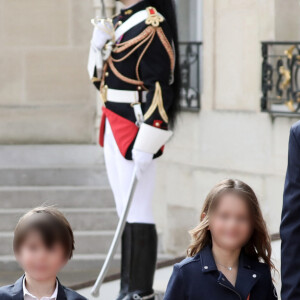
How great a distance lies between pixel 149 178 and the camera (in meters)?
5.43

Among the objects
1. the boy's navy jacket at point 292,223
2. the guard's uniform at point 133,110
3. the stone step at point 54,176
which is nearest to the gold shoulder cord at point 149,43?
the guard's uniform at point 133,110

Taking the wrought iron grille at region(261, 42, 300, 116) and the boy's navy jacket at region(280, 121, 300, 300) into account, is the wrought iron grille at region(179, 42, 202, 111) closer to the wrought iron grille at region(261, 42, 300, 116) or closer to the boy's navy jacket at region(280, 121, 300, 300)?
the wrought iron grille at region(261, 42, 300, 116)

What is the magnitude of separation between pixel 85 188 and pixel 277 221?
214cm

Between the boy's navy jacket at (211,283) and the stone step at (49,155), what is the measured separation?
6026mm

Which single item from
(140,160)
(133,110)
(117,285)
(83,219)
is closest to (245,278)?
(140,160)

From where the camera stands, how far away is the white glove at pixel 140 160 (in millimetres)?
5258

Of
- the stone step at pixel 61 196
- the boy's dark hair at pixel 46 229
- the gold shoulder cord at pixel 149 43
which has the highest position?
the gold shoulder cord at pixel 149 43

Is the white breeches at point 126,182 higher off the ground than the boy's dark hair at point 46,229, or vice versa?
the boy's dark hair at point 46,229

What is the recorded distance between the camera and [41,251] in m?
3.02

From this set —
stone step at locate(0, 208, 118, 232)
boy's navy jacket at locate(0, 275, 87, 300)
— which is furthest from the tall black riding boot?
stone step at locate(0, 208, 118, 232)

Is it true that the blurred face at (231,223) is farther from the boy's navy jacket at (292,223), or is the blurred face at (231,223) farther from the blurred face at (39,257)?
the blurred face at (39,257)

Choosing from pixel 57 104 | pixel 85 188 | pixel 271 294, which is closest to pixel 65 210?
pixel 85 188

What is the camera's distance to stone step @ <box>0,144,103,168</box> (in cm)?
937

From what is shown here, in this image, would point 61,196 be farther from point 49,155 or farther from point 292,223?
point 292,223
